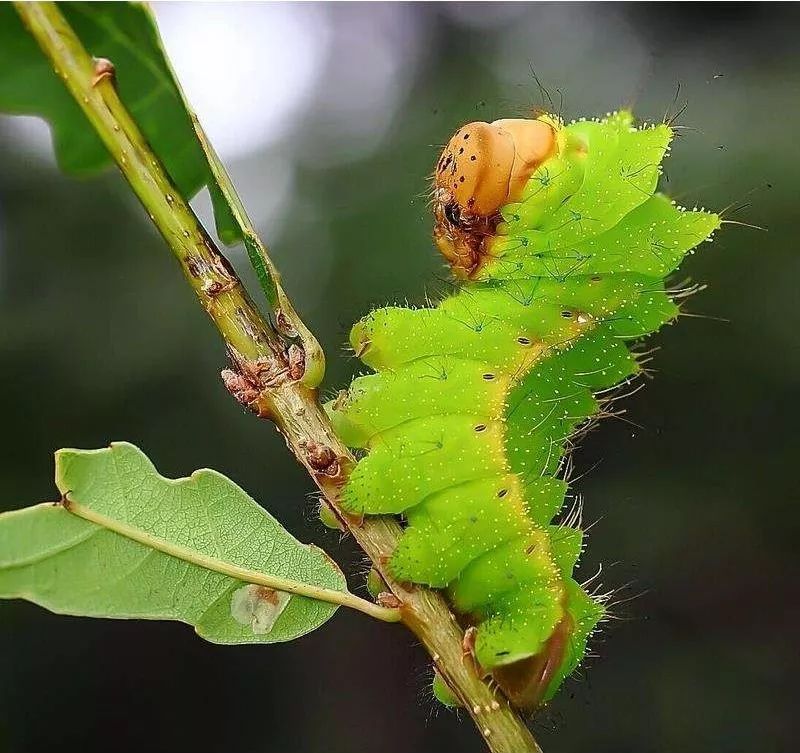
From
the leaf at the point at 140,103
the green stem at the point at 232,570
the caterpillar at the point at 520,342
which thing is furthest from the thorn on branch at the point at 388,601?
the leaf at the point at 140,103

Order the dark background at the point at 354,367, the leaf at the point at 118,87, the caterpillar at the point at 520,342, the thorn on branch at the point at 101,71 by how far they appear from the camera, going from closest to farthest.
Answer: the thorn on branch at the point at 101,71, the leaf at the point at 118,87, the caterpillar at the point at 520,342, the dark background at the point at 354,367

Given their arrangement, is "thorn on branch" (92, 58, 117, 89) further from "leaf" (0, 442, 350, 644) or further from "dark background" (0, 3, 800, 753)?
"dark background" (0, 3, 800, 753)

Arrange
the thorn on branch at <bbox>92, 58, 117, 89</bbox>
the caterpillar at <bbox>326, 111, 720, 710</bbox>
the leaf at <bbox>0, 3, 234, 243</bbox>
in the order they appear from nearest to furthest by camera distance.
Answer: the thorn on branch at <bbox>92, 58, 117, 89</bbox>
the leaf at <bbox>0, 3, 234, 243</bbox>
the caterpillar at <bbox>326, 111, 720, 710</bbox>

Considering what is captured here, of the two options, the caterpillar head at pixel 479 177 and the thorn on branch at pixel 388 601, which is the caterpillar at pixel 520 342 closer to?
the caterpillar head at pixel 479 177

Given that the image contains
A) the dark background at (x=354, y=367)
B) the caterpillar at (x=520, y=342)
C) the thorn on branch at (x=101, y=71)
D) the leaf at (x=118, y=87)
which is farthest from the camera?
the dark background at (x=354, y=367)

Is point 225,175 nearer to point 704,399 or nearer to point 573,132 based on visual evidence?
point 573,132

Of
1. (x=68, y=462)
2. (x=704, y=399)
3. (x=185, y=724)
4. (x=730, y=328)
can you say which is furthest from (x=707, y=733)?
(x=68, y=462)

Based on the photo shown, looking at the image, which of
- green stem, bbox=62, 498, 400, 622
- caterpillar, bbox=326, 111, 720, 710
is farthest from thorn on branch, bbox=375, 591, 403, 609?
caterpillar, bbox=326, 111, 720, 710

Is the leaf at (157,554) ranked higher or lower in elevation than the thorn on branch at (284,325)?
lower
